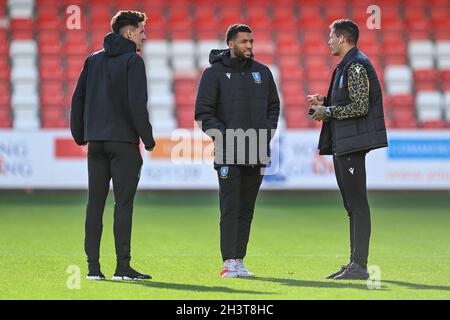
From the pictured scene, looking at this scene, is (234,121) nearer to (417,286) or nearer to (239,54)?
(239,54)

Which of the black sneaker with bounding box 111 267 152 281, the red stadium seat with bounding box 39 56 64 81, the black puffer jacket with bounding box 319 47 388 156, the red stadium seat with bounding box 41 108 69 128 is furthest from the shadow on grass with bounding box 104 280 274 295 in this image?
the red stadium seat with bounding box 39 56 64 81

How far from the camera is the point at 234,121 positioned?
8.03m

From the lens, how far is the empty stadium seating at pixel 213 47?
19.4 m

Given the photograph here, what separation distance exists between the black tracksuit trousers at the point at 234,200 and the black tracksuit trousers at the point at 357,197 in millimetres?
741

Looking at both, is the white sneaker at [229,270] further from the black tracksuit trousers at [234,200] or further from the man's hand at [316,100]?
the man's hand at [316,100]

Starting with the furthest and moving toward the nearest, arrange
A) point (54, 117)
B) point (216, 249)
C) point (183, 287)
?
point (54, 117) < point (216, 249) < point (183, 287)

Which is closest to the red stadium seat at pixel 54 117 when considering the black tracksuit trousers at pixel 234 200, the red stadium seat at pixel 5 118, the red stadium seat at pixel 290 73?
the red stadium seat at pixel 5 118

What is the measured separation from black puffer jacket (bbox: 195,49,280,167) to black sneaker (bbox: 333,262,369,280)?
109 centimetres

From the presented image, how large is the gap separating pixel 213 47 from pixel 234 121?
1263 cm

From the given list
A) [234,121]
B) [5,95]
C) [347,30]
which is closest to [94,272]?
[234,121]

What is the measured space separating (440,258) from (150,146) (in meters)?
3.20

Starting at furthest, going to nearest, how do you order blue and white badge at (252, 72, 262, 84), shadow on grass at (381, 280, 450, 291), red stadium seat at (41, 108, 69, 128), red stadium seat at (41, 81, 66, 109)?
red stadium seat at (41, 81, 66, 109)
red stadium seat at (41, 108, 69, 128)
blue and white badge at (252, 72, 262, 84)
shadow on grass at (381, 280, 450, 291)

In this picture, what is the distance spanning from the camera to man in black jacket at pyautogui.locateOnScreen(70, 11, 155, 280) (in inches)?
300

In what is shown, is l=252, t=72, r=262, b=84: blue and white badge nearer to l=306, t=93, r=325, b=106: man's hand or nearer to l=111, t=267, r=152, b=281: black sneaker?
l=306, t=93, r=325, b=106: man's hand
